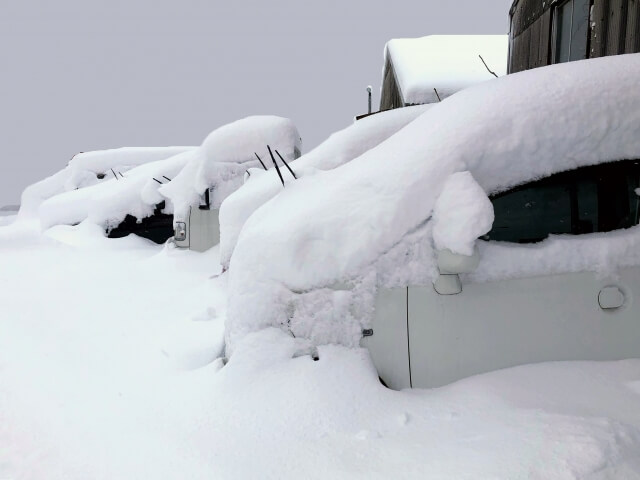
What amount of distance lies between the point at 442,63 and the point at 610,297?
40.9 ft

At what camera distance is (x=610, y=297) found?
9.02 ft

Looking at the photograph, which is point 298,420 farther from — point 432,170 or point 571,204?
point 571,204

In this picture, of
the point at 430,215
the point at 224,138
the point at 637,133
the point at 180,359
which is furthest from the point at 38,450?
the point at 224,138

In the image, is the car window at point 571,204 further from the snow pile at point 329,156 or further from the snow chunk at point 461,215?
the snow pile at point 329,156

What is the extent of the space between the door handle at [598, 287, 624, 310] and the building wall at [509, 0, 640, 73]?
469 centimetres

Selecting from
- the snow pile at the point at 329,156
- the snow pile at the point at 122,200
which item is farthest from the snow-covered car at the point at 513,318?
the snow pile at the point at 122,200

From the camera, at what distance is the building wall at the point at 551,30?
6.29 m

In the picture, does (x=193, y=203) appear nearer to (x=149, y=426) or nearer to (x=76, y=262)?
(x=76, y=262)

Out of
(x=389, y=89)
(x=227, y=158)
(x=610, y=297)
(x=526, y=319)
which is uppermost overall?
(x=389, y=89)

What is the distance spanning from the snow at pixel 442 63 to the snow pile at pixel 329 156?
23.3 feet

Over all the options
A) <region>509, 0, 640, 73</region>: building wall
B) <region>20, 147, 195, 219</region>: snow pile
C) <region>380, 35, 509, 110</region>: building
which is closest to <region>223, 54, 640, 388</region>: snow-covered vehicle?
<region>509, 0, 640, 73</region>: building wall

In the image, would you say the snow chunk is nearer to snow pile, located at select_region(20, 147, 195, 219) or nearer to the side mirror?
the side mirror

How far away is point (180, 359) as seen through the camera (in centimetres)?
379

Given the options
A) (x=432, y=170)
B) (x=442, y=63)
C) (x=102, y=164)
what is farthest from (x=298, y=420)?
(x=102, y=164)
